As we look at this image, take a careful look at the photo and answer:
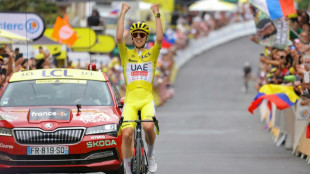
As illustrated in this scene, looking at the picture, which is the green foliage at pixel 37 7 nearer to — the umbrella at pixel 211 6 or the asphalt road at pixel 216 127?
the asphalt road at pixel 216 127

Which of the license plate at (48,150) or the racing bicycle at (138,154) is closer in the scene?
the racing bicycle at (138,154)

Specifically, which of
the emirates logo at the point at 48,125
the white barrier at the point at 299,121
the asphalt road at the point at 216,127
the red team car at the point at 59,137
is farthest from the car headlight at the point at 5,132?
the white barrier at the point at 299,121

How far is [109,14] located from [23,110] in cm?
3425

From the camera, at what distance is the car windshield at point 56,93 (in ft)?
42.6

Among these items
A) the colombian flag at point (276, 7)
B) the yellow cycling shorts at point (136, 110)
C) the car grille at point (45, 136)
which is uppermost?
the colombian flag at point (276, 7)

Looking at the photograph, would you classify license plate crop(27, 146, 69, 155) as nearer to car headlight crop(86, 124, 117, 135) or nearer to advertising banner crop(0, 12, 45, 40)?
Result: car headlight crop(86, 124, 117, 135)

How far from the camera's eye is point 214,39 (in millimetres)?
61719

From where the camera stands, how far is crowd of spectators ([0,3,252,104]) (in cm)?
1867

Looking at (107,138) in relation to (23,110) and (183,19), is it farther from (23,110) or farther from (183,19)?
(183,19)

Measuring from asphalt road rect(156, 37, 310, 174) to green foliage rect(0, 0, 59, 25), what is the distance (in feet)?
20.0

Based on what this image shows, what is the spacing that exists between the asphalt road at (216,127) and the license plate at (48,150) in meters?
2.53

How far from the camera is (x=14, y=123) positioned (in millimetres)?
12000

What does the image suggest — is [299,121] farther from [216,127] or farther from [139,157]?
[216,127]

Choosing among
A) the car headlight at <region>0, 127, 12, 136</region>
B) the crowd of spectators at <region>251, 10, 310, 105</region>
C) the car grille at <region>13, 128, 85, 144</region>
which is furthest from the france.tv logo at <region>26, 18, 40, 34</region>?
the car grille at <region>13, 128, 85, 144</region>
